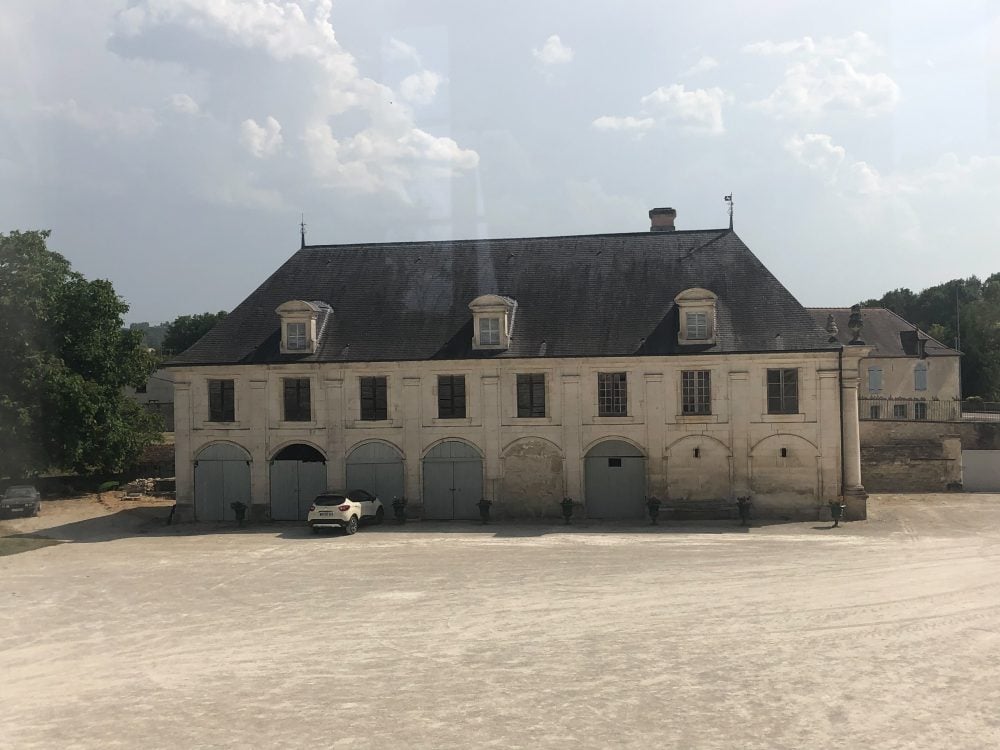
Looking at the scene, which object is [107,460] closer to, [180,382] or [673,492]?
[180,382]

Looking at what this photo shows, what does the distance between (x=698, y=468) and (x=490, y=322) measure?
900 cm

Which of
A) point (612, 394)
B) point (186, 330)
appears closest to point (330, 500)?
point (612, 394)

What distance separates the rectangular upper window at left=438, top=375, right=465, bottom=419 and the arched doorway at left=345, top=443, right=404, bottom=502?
227 centimetres

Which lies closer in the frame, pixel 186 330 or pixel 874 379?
pixel 874 379

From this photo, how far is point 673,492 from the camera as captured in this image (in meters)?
28.9

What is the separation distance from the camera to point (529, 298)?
104 ft

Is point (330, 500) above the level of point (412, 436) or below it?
below

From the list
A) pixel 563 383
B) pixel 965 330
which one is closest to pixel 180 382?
pixel 563 383

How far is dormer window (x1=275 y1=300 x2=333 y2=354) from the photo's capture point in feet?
101

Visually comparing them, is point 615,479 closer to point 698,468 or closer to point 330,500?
point 698,468

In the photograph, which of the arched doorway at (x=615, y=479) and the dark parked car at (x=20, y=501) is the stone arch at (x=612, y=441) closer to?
the arched doorway at (x=615, y=479)

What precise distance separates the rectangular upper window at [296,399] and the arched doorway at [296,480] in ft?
3.52

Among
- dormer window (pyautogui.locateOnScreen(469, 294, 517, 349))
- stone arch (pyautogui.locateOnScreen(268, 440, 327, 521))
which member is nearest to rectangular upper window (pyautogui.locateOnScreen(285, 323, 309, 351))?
stone arch (pyautogui.locateOnScreen(268, 440, 327, 521))

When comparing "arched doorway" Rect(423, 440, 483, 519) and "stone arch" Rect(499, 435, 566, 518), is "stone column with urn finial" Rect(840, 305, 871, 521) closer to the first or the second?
"stone arch" Rect(499, 435, 566, 518)
